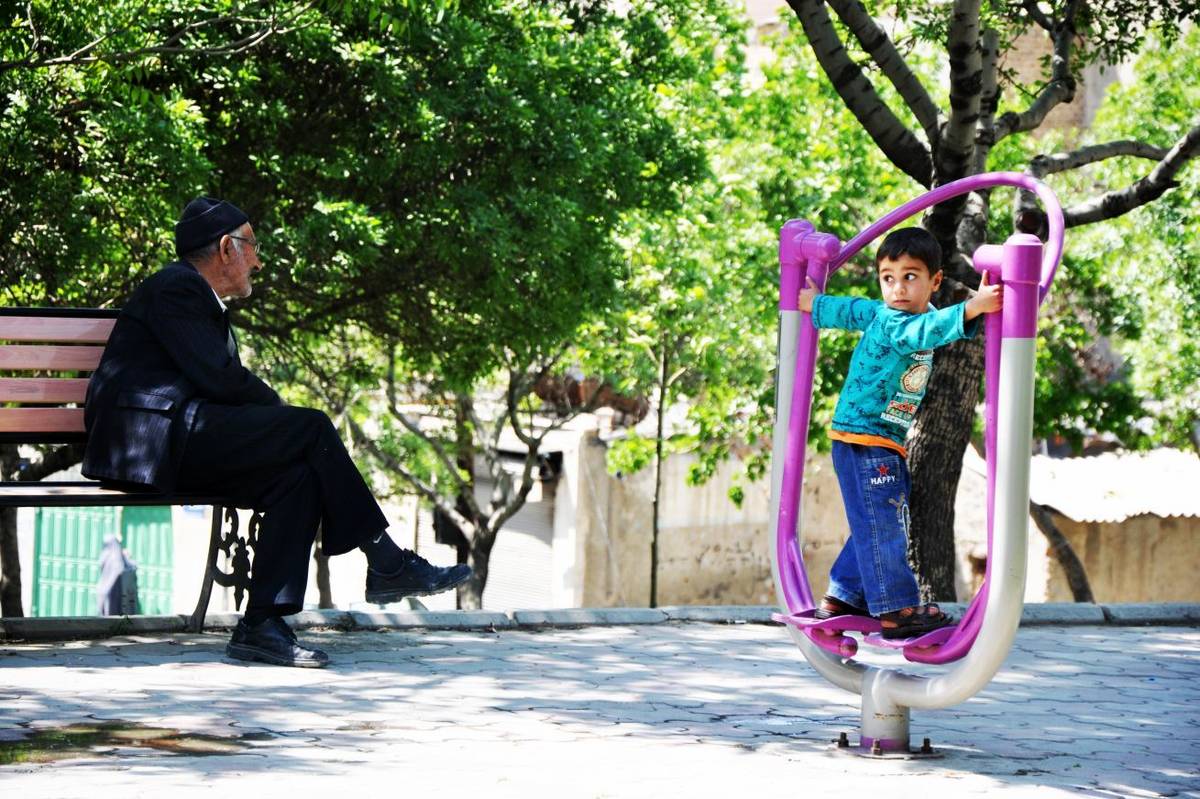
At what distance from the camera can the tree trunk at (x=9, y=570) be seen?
13.6m

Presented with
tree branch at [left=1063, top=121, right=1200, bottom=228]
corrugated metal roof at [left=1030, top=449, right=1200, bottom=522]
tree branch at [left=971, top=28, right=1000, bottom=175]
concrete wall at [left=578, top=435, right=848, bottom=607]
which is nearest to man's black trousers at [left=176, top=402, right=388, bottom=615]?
tree branch at [left=971, top=28, right=1000, bottom=175]

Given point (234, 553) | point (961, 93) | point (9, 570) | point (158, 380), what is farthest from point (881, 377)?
point (9, 570)

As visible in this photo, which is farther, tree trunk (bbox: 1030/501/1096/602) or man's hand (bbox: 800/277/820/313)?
tree trunk (bbox: 1030/501/1096/602)

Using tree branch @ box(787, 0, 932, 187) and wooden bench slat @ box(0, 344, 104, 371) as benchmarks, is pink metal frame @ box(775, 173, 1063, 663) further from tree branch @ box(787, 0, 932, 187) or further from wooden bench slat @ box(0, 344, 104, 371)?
tree branch @ box(787, 0, 932, 187)

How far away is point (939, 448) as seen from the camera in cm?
877

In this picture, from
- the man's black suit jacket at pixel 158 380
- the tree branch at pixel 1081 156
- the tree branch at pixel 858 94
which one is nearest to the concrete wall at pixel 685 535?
the tree branch at pixel 1081 156

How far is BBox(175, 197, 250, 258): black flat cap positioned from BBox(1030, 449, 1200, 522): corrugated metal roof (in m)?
18.3

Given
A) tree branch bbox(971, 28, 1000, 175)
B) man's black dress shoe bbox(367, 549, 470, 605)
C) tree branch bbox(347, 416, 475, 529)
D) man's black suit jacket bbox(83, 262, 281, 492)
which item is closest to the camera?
man's black suit jacket bbox(83, 262, 281, 492)

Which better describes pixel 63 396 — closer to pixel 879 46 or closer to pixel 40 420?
pixel 40 420

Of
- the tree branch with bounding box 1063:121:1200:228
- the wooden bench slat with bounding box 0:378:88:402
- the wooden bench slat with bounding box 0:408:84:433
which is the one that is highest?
the tree branch with bounding box 1063:121:1200:228

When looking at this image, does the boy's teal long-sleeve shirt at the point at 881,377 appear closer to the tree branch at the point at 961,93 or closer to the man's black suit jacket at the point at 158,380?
the man's black suit jacket at the point at 158,380

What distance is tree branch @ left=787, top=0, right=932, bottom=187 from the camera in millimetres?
8352

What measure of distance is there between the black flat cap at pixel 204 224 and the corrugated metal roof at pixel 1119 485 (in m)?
18.3

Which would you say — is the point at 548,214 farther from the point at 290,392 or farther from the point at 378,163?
the point at 290,392
